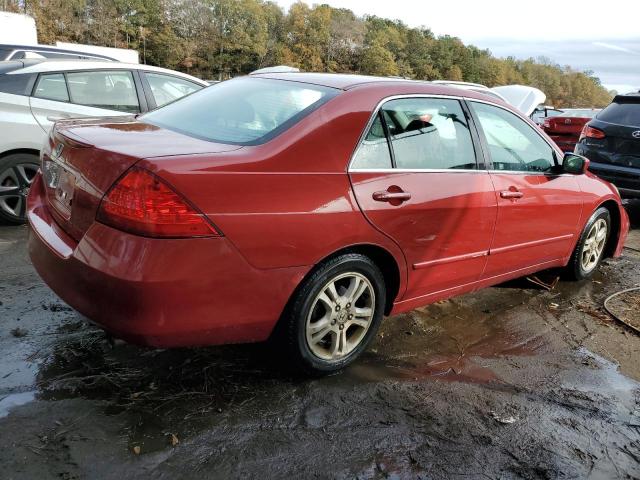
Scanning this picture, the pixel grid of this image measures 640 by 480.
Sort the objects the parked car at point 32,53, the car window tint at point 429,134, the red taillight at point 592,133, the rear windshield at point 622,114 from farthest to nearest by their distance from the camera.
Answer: the parked car at point 32,53 → the red taillight at point 592,133 → the rear windshield at point 622,114 → the car window tint at point 429,134

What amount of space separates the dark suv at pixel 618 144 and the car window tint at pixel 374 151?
17.8ft

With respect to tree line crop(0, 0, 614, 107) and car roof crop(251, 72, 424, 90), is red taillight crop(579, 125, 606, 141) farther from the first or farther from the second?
tree line crop(0, 0, 614, 107)

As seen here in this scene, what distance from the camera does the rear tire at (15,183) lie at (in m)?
5.19

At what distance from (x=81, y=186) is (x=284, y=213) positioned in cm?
92

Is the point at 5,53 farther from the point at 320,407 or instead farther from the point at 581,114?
the point at 581,114

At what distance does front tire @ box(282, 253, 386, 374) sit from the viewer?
108 inches

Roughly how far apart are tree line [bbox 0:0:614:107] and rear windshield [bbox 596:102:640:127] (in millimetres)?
52833

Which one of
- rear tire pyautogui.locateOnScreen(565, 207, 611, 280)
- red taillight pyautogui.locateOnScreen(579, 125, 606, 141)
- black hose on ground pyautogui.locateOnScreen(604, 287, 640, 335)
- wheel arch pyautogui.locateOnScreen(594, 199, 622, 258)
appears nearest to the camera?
black hose on ground pyautogui.locateOnScreen(604, 287, 640, 335)

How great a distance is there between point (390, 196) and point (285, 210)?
675mm

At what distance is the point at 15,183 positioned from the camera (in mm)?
5277

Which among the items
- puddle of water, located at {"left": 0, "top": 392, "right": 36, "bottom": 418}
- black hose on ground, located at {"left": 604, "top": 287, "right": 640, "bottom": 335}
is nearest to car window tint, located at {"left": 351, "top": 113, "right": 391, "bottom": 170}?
puddle of water, located at {"left": 0, "top": 392, "right": 36, "bottom": 418}

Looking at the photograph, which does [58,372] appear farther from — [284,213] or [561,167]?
[561,167]

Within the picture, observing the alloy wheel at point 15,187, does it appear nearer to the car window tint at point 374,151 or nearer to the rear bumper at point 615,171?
the car window tint at point 374,151

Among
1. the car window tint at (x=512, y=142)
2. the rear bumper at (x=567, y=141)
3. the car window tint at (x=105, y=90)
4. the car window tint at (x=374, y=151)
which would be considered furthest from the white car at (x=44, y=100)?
the rear bumper at (x=567, y=141)
